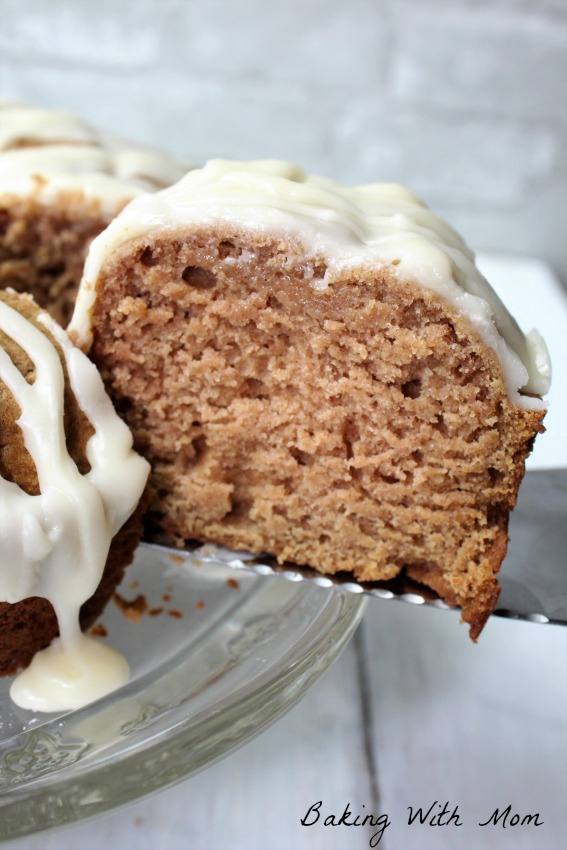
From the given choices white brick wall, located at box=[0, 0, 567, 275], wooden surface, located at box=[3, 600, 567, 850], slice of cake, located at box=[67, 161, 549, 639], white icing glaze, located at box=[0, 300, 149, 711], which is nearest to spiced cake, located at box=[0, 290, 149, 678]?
white icing glaze, located at box=[0, 300, 149, 711]

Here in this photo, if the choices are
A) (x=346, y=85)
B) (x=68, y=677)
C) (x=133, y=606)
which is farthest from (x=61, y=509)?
(x=346, y=85)

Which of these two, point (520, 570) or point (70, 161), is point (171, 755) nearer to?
point (520, 570)

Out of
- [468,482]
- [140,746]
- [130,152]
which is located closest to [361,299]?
[468,482]

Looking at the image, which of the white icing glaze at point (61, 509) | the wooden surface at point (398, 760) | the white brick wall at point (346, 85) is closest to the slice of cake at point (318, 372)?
the white icing glaze at point (61, 509)

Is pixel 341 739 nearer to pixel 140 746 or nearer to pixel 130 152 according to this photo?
pixel 140 746

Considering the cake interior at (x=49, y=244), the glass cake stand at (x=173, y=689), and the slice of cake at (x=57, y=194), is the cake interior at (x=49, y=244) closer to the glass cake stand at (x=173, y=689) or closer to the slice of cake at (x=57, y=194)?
the slice of cake at (x=57, y=194)

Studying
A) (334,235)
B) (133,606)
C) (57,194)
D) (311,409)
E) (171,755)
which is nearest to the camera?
(171,755)

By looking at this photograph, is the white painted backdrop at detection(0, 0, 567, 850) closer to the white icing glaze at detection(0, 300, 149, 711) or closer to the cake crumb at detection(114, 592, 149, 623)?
the white icing glaze at detection(0, 300, 149, 711)
